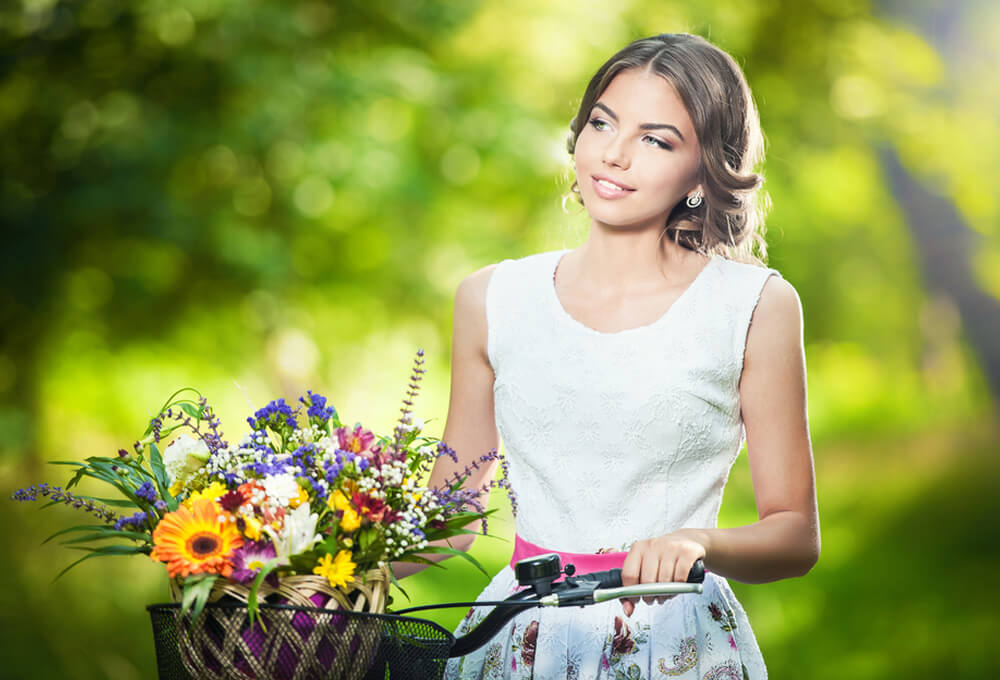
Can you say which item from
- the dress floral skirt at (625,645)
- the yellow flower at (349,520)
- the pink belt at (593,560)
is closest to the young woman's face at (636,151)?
the pink belt at (593,560)

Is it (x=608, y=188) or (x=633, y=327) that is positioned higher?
(x=608, y=188)

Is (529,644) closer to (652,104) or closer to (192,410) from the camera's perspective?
(192,410)

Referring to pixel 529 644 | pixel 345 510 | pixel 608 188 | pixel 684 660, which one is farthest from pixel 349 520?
pixel 608 188

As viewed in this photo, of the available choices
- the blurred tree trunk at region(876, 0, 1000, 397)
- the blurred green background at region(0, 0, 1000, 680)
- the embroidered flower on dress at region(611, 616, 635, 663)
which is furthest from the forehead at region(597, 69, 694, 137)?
the blurred tree trunk at region(876, 0, 1000, 397)

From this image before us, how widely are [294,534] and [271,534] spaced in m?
0.03

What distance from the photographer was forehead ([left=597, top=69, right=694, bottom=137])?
1.80 m

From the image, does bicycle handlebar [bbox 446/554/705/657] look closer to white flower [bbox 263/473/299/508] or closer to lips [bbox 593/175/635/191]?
white flower [bbox 263/473/299/508]

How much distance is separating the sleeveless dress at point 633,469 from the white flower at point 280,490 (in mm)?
647

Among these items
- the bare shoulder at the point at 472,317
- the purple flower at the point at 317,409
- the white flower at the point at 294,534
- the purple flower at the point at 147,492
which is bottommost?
the white flower at the point at 294,534

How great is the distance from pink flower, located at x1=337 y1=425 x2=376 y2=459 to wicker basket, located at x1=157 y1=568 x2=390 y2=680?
0.59ft

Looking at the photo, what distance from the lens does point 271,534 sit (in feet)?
4.13

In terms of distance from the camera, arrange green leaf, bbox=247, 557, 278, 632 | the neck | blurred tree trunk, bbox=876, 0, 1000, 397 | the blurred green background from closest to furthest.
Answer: green leaf, bbox=247, 557, 278, 632 < the neck < the blurred green background < blurred tree trunk, bbox=876, 0, 1000, 397

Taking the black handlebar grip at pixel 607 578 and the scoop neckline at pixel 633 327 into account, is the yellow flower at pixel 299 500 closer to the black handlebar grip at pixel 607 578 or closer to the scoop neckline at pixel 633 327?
the black handlebar grip at pixel 607 578

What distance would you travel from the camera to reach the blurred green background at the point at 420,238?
18.7 feet
